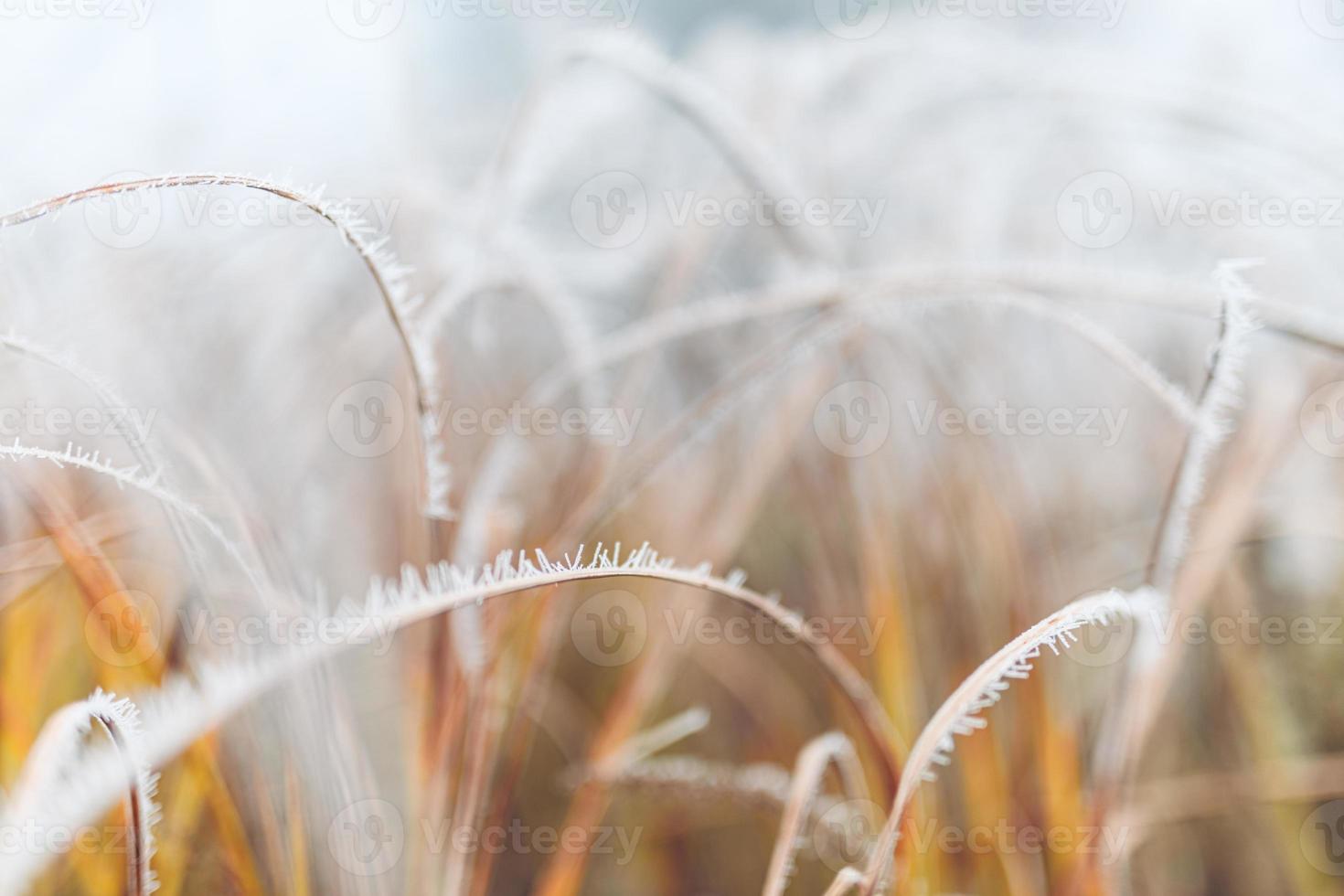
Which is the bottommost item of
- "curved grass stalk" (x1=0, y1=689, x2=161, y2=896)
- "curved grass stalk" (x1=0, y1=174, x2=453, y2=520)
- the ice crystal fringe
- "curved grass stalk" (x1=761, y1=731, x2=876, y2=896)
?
"curved grass stalk" (x1=761, y1=731, x2=876, y2=896)

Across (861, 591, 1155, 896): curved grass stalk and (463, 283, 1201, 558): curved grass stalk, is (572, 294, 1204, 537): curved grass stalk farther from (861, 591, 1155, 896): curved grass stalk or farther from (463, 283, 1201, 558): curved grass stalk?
(861, 591, 1155, 896): curved grass stalk

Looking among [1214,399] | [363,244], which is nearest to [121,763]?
[363,244]

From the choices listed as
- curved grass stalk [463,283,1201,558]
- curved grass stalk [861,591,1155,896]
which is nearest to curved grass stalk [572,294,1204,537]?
curved grass stalk [463,283,1201,558]

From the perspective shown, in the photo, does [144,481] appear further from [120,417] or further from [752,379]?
[752,379]

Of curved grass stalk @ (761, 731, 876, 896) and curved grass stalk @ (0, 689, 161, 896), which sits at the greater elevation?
curved grass stalk @ (0, 689, 161, 896)

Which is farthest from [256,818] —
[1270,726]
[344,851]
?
[1270,726]

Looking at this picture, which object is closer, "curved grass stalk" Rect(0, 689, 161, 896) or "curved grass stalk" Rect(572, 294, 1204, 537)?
"curved grass stalk" Rect(0, 689, 161, 896)

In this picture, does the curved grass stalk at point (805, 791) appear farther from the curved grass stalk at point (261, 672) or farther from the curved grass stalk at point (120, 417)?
the curved grass stalk at point (120, 417)
